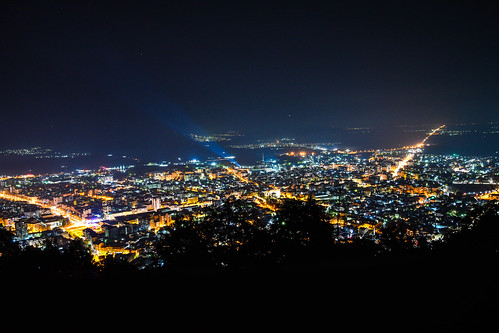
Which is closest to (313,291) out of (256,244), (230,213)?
(256,244)

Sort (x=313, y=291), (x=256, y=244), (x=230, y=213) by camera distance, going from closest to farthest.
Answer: (x=313, y=291)
(x=256, y=244)
(x=230, y=213)

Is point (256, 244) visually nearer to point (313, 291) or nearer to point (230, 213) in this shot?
point (230, 213)

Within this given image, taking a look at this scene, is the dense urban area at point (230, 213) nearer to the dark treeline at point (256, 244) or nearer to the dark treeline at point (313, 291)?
the dark treeline at point (256, 244)

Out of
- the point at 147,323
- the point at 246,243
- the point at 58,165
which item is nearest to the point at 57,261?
the point at 246,243

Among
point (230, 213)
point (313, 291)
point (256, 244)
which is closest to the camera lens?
point (313, 291)

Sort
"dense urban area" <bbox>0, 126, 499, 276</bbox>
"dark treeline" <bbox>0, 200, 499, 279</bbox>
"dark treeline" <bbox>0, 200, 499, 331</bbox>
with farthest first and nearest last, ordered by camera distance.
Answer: "dense urban area" <bbox>0, 126, 499, 276</bbox>
"dark treeline" <bbox>0, 200, 499, 279</bbox>
"dark treeline" <bbox>0, 200, 499, 331</bbox>

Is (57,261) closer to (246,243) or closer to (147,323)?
(246,243)

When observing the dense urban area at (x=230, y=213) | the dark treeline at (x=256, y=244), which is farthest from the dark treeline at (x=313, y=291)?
the dark treeline at (x=256, y=244)

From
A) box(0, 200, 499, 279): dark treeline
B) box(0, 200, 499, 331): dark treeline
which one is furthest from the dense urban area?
box(0, 200, 499, 331): dark treeline

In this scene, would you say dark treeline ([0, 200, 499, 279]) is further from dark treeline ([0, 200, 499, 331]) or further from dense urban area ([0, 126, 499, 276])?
dark treeline ([0, 200, 499, 331])
